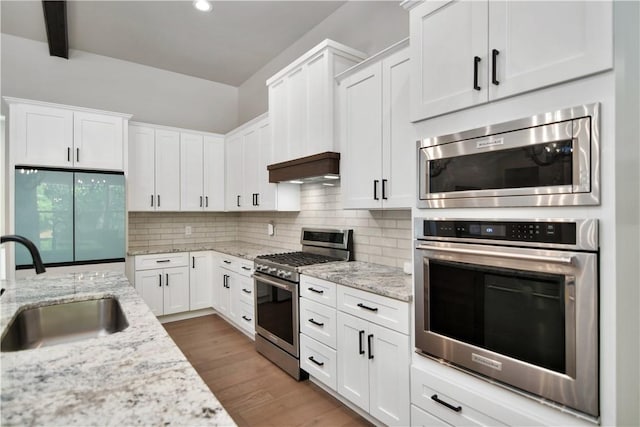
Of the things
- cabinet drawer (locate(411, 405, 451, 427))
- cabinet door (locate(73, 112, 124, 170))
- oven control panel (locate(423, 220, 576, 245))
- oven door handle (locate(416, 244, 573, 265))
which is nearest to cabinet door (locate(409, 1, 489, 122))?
oven control panel (locate(423, 220, 576, 245))

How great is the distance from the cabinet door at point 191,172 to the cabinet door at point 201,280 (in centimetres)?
68

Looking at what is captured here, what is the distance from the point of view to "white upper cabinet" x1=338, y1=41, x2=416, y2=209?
2.28 metres

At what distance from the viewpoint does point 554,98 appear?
4.32ft

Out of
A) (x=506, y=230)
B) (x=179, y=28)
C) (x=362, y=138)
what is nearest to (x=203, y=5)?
(x=179, y=28)

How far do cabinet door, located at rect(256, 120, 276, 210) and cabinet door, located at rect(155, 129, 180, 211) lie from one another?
1.27 metres

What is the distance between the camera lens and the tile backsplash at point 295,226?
2.78 m

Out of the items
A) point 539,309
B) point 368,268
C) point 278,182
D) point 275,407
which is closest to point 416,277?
point 539,309

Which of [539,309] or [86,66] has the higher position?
[86,66]

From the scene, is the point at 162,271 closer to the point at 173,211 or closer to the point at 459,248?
the point at 173,211

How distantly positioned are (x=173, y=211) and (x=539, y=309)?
436 centimetres

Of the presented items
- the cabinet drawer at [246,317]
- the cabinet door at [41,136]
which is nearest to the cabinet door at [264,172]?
the cabinet drawer at [246,317]

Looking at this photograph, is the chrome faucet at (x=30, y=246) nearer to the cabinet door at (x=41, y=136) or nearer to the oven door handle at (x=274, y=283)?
the oven door handle at (x=274, y=283)

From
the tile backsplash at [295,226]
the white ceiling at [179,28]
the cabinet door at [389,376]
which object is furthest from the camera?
the white ceiling at [179,28]

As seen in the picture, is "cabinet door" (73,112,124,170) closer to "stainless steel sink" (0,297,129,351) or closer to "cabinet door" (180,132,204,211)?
"cabinet door" (180,132,204,211)
